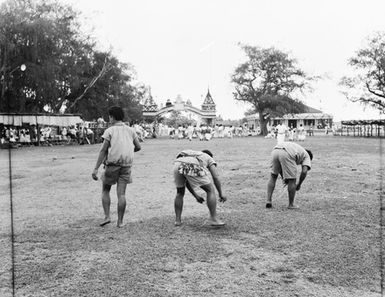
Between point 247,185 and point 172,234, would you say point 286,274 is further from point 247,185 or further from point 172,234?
point 247,185

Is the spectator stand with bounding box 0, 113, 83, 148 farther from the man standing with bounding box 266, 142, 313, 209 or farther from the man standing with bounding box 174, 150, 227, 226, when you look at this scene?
the man standing with bounding box 174, 150, 227, 226

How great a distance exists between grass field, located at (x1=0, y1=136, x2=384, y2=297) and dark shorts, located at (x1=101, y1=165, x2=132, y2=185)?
2.02 ft

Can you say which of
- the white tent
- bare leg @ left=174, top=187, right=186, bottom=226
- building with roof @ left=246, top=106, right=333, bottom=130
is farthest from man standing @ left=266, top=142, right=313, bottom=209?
building with roof @ left=246, top=106, right=333, bottom=130

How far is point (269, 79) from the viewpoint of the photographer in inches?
2243

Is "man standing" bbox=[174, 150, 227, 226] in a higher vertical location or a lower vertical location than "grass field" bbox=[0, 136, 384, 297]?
higher

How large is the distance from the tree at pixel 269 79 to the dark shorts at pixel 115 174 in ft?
165

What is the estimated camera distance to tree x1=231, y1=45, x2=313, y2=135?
55.8 metres

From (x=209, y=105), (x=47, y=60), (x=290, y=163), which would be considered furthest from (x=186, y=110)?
(x=290, y=163)

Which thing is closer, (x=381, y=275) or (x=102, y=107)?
(x=381, y=275)

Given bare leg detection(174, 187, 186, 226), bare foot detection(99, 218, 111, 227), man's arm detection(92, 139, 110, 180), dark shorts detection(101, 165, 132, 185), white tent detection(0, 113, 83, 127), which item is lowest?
bare foot detection(99, 218, 111, 227)

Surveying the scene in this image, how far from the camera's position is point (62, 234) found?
17.7ft

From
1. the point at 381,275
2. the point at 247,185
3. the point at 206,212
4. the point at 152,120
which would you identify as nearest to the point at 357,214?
the point at 206,212

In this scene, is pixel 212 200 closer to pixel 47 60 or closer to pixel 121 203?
pixel 121 203

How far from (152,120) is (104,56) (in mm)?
24286
